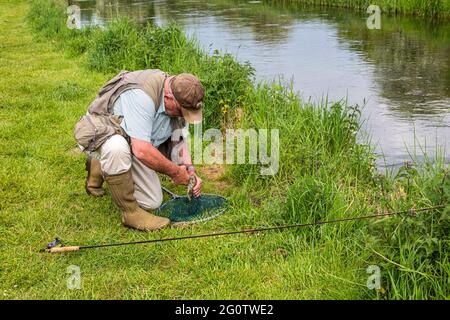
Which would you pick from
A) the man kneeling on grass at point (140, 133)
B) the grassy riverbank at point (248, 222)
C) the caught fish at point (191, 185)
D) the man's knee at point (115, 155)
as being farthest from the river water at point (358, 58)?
the man's knee at point (115, 155)

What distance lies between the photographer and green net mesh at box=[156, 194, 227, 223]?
412 centimetres

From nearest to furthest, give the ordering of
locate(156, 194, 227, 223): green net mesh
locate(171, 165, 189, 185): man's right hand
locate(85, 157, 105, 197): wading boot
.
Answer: locate(171, 165, 189, 185): man's right hand → locate(156, 194, 227, 223): green net mesh → locate(85, 157, 105, 197): wading boot

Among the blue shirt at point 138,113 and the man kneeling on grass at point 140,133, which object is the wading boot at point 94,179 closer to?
the man kneeling on grass at point 140,133

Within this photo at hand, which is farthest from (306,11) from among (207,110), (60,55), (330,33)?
(207,110)

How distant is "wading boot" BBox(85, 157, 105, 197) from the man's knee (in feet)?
1.87

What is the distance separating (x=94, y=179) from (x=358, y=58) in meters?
8.07

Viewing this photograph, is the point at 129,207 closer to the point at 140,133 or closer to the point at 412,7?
the point at 140,133

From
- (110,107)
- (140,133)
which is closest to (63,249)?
(140,133)

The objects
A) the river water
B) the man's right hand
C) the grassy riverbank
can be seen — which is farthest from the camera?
the river water

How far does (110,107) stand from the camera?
157 inches

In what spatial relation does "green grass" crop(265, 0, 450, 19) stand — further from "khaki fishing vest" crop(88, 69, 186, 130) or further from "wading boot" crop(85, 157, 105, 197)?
"wading boot" crop(85, 157, 105, 197)

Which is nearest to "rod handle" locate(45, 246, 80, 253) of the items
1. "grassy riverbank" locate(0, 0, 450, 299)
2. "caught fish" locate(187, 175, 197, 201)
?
"grassy riverbank" locate(0, 0, 450, 299)

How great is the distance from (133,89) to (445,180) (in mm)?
2060

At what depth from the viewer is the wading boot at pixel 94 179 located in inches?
173
